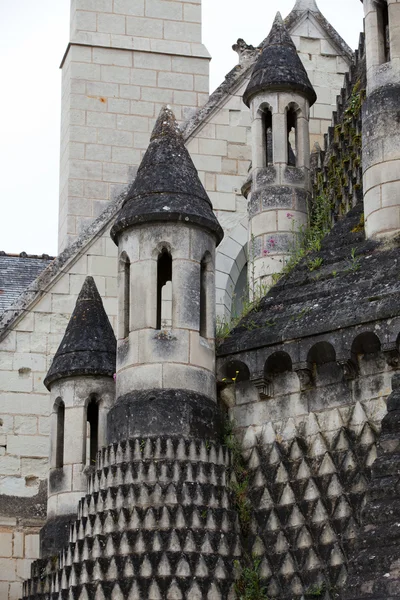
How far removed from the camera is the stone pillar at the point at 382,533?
13.3 meters

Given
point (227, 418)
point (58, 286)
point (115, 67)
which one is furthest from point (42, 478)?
point (115, 67)

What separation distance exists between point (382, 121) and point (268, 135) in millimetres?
2982

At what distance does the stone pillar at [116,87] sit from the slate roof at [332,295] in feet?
35.2

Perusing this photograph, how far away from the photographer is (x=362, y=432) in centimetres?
1600

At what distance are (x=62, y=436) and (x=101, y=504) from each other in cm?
324

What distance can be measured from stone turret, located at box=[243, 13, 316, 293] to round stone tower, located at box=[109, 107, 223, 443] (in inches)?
93.1

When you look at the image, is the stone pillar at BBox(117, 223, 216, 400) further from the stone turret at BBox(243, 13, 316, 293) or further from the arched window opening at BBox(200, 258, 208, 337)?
the stone turret at BBox(243, 13, 316, 293)

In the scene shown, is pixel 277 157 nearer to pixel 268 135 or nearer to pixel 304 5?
pixel 268 135

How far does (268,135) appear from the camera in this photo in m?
20.8

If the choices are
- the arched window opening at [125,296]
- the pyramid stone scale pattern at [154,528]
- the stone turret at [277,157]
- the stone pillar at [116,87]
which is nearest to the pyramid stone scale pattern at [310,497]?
the pyramid stone scale pattern at [154,528]

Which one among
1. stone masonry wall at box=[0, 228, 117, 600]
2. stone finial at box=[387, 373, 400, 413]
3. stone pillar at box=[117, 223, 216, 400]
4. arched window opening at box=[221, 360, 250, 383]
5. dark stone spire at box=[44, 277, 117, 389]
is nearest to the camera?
stone finial at box=[387, 373, 400, 413]

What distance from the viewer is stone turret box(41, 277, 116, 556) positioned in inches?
754

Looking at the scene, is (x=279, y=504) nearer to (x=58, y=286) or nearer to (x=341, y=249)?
(x=341, y=249)

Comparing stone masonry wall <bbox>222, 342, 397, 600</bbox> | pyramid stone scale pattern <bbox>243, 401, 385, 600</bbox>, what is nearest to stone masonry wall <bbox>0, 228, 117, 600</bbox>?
stone masonry wall <bbox>222, 342, 397, 600</bbox>
